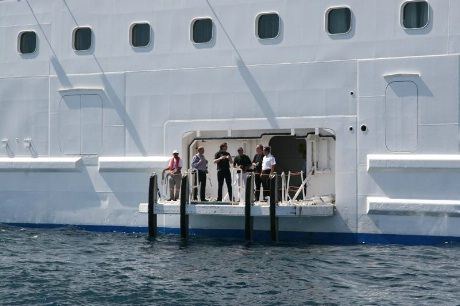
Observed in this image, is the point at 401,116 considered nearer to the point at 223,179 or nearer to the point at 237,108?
the point at 237,108

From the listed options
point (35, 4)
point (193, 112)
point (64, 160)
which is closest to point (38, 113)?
point (64, 160)

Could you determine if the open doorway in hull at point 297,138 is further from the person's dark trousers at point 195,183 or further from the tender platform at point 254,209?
the tender platform at point 254,209

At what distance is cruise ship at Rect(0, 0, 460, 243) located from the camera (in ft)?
48.8

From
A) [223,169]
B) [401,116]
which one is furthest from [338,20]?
[223,169]

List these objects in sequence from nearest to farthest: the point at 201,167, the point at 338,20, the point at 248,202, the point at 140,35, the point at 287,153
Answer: the point at 248,202 < the point at 338,20 < the point at 201,167 < the point at 140,35 < the point at 287,153

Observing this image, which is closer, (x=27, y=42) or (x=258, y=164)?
(x=258, y=164)

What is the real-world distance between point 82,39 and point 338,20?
5702mm

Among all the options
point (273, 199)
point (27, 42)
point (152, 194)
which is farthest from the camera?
point (27, 42)

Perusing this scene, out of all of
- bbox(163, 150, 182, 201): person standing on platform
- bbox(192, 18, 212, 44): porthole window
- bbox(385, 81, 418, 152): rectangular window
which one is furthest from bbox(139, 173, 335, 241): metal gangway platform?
bbox(192, 18, 212, 44): porthole window

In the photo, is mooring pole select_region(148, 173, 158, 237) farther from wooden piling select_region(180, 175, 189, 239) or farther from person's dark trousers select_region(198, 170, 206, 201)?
person's dark trousers select_region(198, 170, 206, 201)

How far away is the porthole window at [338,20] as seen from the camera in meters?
15.4

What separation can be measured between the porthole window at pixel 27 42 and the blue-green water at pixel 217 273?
4.54 metres

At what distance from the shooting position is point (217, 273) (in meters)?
12.5

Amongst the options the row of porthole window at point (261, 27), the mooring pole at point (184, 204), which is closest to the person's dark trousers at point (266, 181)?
the mooring pole at point (184, 204)
